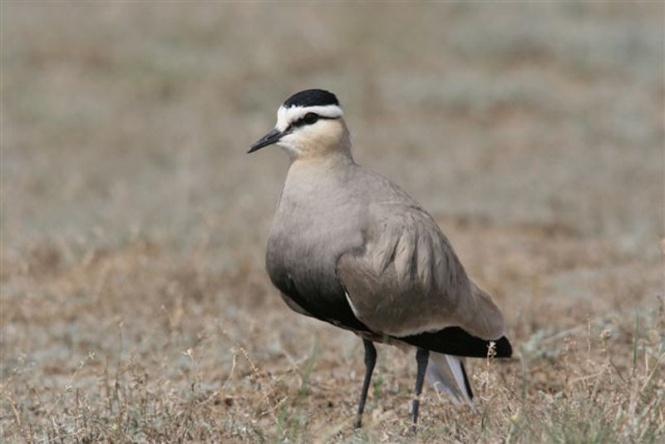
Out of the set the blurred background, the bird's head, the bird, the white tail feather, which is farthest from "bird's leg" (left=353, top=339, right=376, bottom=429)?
the bird's head

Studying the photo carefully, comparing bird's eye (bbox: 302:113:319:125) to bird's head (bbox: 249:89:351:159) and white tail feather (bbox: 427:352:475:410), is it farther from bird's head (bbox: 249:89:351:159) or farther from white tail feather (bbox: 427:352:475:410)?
white tail feather (bbox: 427:352:475:410)

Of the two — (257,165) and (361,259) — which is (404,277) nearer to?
(361,259)

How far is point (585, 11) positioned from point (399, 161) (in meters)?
6.97

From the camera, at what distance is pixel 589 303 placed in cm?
822

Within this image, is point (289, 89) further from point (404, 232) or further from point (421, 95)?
point (404, 232)

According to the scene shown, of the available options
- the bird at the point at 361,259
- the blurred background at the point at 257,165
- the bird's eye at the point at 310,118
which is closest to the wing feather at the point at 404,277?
the bird at the point at 361,259

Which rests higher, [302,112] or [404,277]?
[302,112]

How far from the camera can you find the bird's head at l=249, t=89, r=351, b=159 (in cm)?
565

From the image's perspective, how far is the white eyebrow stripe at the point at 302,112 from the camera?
567 cm

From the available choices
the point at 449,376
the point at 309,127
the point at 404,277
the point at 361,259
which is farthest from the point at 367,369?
the point at 309,127

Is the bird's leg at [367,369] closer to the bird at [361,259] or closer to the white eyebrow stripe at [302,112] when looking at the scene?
the bird at [361,259]

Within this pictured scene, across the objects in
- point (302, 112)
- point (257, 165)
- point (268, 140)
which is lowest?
point (257, 165)

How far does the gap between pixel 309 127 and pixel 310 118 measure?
0.04m

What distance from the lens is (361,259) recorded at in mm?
5293
